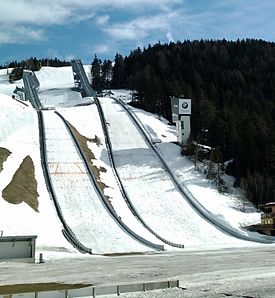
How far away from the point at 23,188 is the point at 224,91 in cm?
4987

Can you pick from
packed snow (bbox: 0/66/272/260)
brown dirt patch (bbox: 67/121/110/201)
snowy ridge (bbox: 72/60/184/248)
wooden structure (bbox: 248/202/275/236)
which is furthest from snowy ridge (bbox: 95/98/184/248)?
wooden structure (bbox: 248/202/275/236)

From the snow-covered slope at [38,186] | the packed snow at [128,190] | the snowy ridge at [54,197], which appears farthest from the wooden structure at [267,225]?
the snow-covered slope at [38,186]

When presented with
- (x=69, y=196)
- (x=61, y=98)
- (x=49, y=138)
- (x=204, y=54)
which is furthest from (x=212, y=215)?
(x=204, y=54)

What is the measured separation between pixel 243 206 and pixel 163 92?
36940 millimetres

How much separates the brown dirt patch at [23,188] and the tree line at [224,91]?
17817 mm

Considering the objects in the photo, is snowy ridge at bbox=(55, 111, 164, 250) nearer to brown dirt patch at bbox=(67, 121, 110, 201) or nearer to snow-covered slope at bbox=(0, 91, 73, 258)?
brown dirt patch at bbox=(67, 121, 110, 201)

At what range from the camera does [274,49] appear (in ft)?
341

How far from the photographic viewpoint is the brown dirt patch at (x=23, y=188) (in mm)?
34456

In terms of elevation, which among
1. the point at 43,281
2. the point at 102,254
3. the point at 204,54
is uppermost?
the point at 204,54

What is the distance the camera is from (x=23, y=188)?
120 ft

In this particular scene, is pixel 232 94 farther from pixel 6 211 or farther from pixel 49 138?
pixel 6 211

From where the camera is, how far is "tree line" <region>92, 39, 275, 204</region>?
152 ft

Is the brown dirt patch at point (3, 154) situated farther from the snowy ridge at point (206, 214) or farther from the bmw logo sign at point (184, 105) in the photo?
the bmw logo sign at point (184, 105)

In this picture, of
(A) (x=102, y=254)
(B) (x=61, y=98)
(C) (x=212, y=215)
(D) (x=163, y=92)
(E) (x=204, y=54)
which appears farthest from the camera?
(E) (x=204, y=54)
